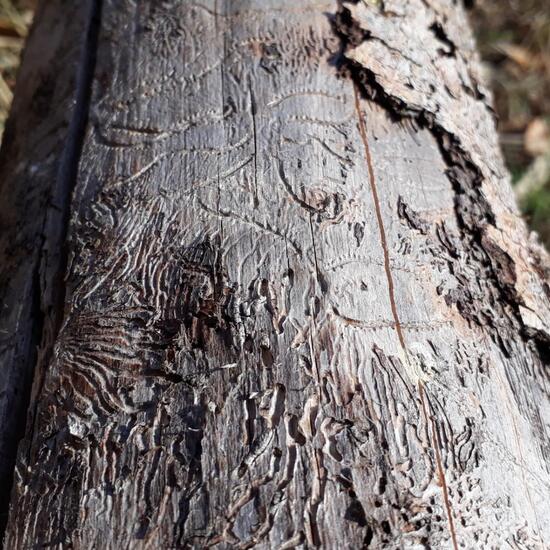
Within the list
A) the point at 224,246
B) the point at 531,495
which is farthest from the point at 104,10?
the point at 531,495

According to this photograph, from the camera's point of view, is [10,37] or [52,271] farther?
[10,37]

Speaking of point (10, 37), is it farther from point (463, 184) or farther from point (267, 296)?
point (267, 296)

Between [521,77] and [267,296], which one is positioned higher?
[267,296]

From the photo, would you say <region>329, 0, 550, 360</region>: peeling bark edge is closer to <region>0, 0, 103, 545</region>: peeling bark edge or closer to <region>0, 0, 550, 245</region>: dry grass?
<region>0, 0, 103, 545</region>: peeling bark edge

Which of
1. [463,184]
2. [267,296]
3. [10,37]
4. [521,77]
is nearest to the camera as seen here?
[267,296]

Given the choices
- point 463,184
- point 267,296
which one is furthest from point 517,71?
point 267,296

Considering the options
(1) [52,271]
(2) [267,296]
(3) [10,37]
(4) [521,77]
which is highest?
(2) [267,296]

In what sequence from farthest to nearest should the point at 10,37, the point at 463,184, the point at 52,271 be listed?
the point at 10,37 → the point at 463,184 → the point at 52,271
